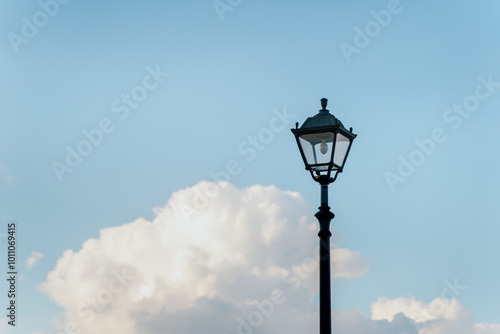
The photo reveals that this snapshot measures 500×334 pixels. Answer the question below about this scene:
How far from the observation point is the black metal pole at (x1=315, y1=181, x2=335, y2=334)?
12.9 meters

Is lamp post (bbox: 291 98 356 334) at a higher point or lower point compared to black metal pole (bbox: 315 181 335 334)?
higher

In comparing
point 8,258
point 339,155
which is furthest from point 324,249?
point 8,258

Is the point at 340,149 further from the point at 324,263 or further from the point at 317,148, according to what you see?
the point at 324,263

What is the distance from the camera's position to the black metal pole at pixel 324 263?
12.9m

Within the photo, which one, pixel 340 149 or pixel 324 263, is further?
pixel 340 149

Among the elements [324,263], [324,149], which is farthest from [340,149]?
[324,263]

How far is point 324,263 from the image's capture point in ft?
43.7

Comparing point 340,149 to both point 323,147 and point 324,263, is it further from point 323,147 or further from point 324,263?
point 324,263

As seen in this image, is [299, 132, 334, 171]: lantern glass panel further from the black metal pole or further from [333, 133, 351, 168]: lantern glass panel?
the black metal pole

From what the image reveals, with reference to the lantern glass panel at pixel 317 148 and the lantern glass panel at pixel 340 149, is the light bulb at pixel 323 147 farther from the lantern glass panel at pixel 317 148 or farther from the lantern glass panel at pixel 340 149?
the lantern glass panel at pixel 340 149

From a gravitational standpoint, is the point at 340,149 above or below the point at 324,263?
above

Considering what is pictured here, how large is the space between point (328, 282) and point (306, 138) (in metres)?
2.33

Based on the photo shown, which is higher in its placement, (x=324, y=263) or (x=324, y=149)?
(x=324, y=149)

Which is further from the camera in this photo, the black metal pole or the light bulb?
the light bulb
